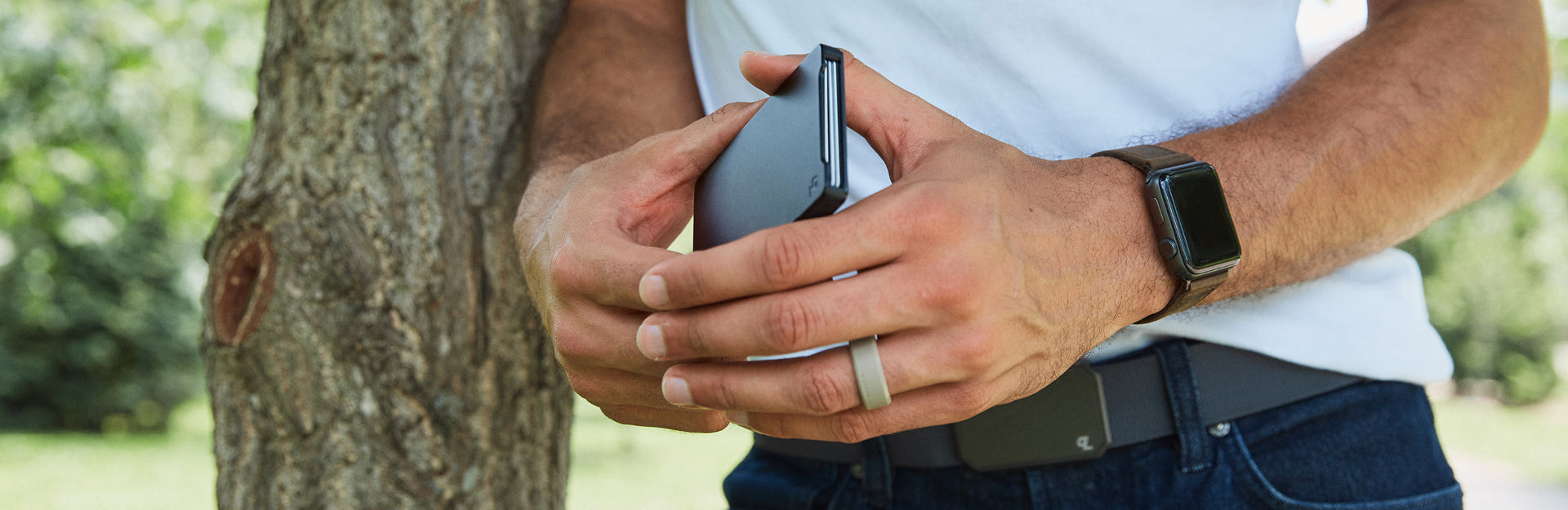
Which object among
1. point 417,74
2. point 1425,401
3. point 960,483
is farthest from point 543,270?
point 1425,401

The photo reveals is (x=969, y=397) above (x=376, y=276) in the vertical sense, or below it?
below

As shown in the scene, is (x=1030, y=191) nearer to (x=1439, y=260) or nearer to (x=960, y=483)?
(x=960, y=483)

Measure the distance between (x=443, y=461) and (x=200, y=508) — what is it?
28.4 feet

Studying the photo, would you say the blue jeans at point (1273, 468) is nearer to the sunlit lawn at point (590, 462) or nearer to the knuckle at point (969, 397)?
the knuckle at point (969, 397)

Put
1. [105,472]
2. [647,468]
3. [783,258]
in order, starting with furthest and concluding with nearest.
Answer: [647,468]
[105,472]
[783,258]

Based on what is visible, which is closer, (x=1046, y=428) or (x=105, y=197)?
(x=1046, y=428)

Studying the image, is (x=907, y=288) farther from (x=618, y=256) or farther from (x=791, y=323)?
(x=618, y=256)

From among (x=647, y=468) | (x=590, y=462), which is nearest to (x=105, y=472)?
(x=590, y=462)

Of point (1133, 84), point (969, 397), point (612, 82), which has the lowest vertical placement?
point (969, 397)

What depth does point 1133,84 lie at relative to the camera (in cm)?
142

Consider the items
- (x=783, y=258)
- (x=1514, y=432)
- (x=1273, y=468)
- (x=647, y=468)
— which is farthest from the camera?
(x=1514, y=432)

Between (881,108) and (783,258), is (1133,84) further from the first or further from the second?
(783,258)

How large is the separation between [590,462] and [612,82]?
9.80 m

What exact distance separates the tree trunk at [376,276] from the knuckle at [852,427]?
3.58 feet
